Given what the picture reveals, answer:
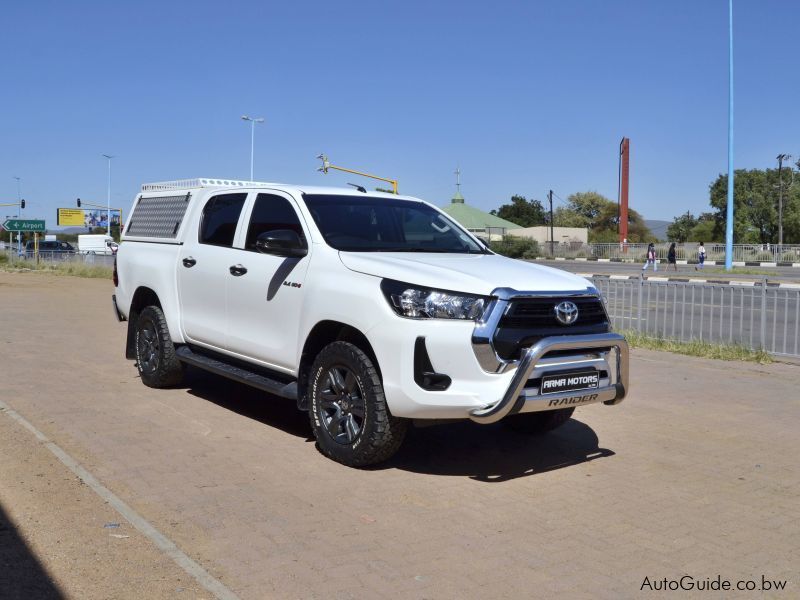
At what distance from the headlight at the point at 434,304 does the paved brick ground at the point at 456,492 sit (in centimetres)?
115

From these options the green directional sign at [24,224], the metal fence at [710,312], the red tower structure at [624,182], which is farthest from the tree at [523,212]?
the metal fence at [710,312]

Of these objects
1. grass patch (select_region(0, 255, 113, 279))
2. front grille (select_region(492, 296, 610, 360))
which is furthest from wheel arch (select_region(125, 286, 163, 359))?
grass patch (select_region(0, 255, 113, 279))

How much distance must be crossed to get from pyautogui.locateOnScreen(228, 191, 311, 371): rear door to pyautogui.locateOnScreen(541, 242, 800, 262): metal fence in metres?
45.1

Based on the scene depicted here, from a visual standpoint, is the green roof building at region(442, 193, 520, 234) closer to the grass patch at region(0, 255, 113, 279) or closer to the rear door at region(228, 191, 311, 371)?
the grass patch at region(0, 255, 113, 279)

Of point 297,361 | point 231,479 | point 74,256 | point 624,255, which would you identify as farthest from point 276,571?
point 624,255

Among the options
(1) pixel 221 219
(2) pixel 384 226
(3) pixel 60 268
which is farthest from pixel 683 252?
(2) pixel 384 226

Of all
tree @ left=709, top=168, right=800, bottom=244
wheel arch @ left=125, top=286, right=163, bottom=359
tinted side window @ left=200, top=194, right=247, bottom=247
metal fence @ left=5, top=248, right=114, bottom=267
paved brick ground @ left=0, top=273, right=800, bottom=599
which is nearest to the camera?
paved brick ground @ left=0, top=273, right=800, bottom=599

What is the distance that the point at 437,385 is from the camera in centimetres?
543

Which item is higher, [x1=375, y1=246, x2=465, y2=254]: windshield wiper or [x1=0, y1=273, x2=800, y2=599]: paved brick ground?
[x1=375, y1=246, x2=465, y2=254]: windshield wiper

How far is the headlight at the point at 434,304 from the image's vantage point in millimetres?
5441

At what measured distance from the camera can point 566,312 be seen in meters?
5.69

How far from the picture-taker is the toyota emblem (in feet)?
18.6

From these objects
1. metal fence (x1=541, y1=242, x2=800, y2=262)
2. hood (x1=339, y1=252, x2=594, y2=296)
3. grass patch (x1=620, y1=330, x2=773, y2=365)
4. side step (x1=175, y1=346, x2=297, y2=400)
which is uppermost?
metal fence (x1=541, y1=242, x2=800, y2=262)

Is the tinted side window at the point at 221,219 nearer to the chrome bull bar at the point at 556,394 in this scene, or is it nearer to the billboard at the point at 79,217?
the chrome bull bar at the point at 556,394
